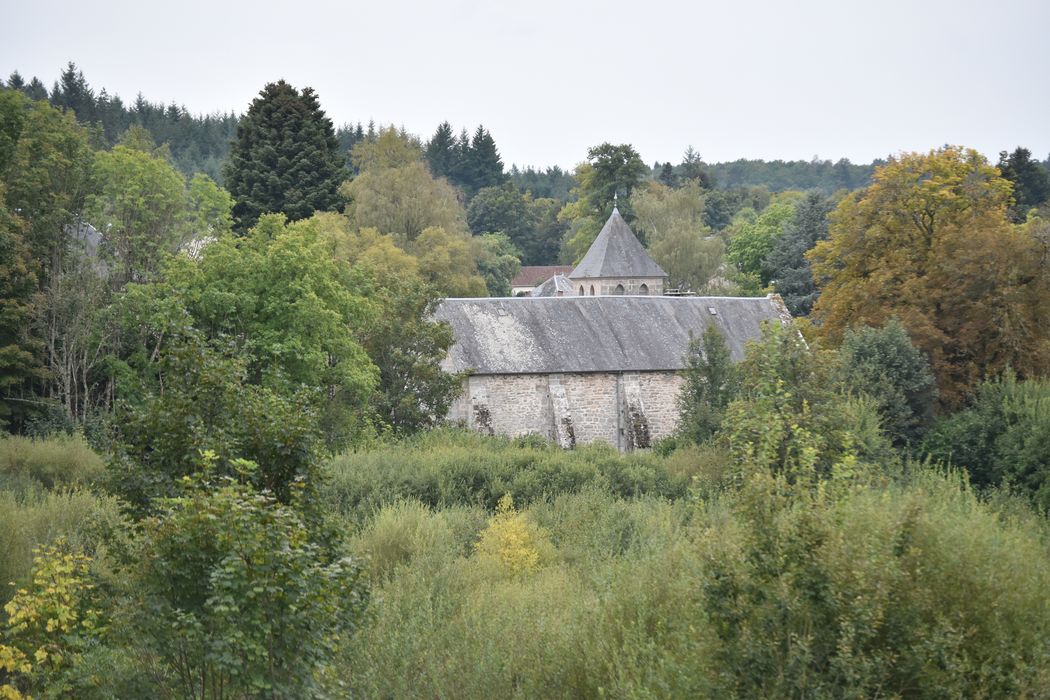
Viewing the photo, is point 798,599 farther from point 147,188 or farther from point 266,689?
point 147,188

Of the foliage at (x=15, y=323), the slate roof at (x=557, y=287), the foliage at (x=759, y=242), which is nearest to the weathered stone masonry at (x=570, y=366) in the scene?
the foliage at (x=15, y=323)

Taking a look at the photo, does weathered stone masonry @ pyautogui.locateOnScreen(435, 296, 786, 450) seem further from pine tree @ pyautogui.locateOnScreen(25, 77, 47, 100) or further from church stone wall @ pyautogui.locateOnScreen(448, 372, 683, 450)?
pine tree @ pyautogui.locateOnScreen(25, 77, 47, 100)

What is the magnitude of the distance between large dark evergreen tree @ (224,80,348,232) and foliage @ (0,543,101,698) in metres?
37.0

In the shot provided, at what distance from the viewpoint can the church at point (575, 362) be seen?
116ft

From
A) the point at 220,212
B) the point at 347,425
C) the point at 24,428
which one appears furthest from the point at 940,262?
the point at 24,428

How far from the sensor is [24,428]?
90.9 feet

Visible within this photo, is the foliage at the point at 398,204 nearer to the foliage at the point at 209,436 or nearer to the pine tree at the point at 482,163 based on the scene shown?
the foliage at the point at 209,436

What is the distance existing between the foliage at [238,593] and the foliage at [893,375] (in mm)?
19458

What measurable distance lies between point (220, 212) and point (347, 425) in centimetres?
1077

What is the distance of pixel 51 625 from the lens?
929cm

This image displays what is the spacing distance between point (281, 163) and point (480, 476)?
27.1 meters

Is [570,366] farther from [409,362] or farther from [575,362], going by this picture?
[409,362]

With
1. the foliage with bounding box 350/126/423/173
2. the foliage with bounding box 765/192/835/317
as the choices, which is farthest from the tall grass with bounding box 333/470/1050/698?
the foliage with bounding box 350/126/423/173

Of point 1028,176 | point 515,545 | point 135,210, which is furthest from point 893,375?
point 1028,176
